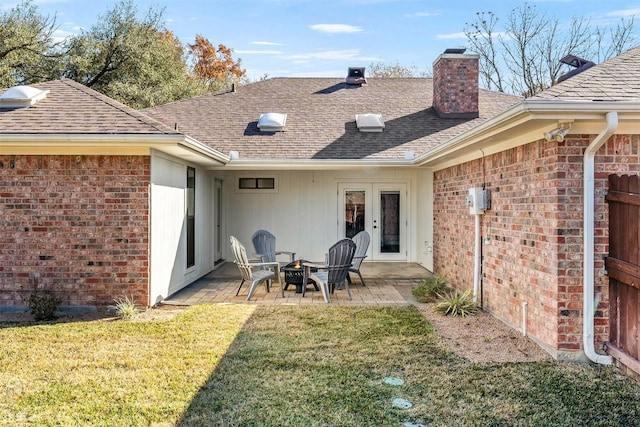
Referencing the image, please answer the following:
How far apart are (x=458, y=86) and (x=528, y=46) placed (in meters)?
12.1

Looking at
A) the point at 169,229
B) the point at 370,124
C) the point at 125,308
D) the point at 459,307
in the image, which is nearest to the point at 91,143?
the point at 169,229

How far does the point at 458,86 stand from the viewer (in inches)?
478

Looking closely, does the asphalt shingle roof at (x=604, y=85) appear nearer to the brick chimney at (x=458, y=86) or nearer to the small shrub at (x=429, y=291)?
the small shrub at (x=429, y=291)

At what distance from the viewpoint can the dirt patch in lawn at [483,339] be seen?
16.0 feet

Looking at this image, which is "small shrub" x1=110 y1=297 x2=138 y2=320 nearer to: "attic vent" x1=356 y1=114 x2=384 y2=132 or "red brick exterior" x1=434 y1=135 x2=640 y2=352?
"red brick exterior" x1=434 y1=135 x2=640 y2=352

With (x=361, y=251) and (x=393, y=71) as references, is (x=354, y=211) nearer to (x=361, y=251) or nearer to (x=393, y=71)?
(x=361, y=251)

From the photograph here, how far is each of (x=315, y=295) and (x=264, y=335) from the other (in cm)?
261

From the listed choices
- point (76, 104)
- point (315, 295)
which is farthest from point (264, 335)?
point (76, 104)

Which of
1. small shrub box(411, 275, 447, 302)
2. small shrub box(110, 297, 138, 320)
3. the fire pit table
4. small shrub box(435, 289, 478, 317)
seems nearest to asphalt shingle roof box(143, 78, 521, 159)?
the fire pit table

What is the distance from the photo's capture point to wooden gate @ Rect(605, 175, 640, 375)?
4168 mm

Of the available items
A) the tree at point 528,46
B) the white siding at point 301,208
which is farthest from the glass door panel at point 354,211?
the tree at point 528,46

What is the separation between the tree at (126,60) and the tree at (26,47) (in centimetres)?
74

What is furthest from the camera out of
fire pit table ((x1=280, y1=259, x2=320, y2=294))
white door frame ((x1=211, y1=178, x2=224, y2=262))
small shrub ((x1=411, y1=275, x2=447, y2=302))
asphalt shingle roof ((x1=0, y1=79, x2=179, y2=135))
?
white door frame ((x1=211, y1=178, x2=224, y2=262))

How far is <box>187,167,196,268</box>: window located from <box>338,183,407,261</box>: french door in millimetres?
4130
